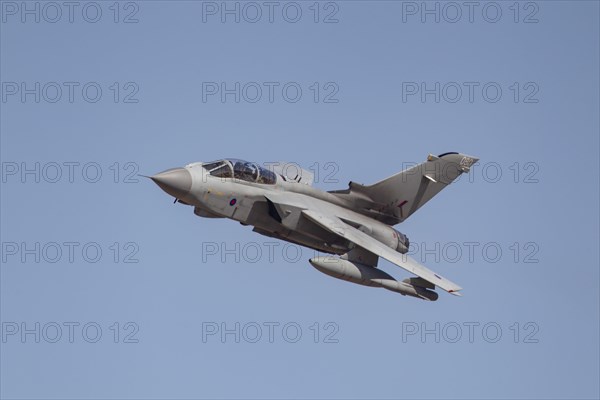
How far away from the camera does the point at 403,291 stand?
35812mm

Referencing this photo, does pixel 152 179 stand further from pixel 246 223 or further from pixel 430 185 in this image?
pixel 430 185

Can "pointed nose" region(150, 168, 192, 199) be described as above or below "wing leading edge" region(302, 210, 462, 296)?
above

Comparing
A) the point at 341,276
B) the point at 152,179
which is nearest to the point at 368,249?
the point at 341,276

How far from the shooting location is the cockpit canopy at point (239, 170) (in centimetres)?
3484

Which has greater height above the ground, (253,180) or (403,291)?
(253,180)

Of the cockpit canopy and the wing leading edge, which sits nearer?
the cockpit canopy

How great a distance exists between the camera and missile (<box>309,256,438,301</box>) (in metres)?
34.5

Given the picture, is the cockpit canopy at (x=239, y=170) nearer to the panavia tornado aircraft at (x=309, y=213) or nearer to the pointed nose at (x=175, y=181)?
the panavia tornado aircraft at (x=309, y=213)

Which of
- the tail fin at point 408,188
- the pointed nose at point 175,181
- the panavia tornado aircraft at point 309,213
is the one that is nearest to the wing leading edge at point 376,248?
the panavia tornado aircraft at point 309,213

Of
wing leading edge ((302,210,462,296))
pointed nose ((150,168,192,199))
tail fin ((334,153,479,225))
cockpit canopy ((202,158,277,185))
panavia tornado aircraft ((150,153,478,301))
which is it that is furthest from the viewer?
tail fin ((334,153,479,225))

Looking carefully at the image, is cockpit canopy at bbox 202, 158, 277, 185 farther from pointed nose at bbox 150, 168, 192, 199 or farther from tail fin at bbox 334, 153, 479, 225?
tail fin at bbox 334, 153, 479, 225

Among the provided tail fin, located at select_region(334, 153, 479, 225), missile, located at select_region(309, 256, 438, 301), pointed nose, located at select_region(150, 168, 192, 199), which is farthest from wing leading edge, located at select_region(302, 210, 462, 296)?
pointed nose, located at select_region(150, 168, 192, 199)

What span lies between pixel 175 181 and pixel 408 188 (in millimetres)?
8730

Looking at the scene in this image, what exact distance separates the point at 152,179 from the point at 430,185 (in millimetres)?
10387
